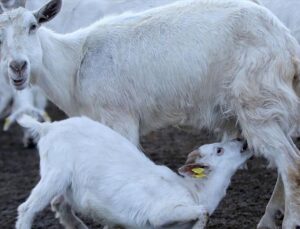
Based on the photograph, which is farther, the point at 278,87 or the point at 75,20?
the point at 75,20

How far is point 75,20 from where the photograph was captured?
8.61 meters

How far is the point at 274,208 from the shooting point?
6707mm

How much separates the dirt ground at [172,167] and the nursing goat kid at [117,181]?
0.94 m

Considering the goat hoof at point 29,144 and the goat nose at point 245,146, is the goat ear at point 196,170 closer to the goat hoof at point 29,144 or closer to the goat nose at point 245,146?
the goat nose at point 245,146

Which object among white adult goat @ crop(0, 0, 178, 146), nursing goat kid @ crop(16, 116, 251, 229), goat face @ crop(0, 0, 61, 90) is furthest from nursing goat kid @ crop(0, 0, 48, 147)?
nursing goat kid @ crop(16, 116, 251, 229)

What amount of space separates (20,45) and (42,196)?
1.09 meters

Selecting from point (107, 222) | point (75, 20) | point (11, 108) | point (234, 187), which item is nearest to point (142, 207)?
point (107, 222)

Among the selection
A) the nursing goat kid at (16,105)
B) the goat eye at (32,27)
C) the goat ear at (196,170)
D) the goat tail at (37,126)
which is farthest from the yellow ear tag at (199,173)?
the nursing goat kid at (16,105)

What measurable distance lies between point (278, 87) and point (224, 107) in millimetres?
394

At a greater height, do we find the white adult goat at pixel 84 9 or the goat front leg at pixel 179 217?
the goat front leg at pixel 179 217

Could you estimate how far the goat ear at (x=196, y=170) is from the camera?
6113 millimetres

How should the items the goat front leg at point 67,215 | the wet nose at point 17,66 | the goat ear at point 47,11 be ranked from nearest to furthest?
the wet nose at point 17,66
the goat front leg at point 67,215
the goat ear at point 47,11

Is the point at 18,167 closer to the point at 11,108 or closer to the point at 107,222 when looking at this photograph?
the point at 11,108

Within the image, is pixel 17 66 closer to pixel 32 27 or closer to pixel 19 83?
pixel 19 83
